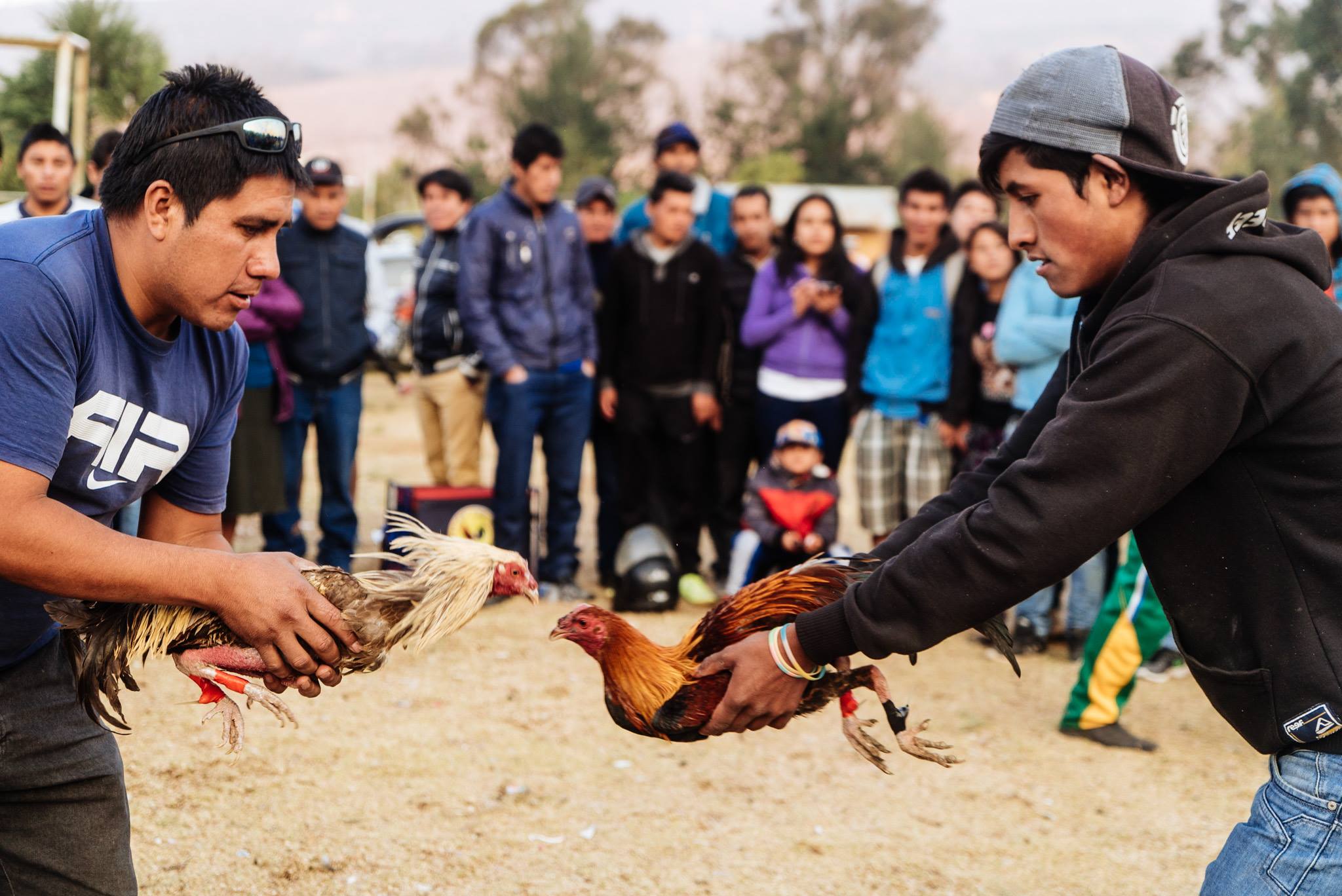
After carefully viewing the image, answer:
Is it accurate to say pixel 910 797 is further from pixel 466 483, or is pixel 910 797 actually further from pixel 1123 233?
pixel 466 483

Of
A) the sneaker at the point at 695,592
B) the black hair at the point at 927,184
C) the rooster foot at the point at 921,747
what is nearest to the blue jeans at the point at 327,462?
the sneaker at the point at 695,592

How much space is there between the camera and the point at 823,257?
784 cm

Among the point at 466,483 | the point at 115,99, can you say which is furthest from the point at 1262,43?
the point at 466,483

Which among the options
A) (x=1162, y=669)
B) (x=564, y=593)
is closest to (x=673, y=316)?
(x=564, y=593)

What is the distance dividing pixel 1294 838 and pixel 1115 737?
388cm

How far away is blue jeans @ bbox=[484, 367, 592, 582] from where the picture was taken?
25.5ft

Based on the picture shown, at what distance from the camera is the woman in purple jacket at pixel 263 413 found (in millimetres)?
7168

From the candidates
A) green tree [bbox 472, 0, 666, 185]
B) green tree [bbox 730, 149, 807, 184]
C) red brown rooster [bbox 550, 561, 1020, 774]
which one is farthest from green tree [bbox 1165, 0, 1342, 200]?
red brown rooster [bbox 550, 561, 1020, 774]

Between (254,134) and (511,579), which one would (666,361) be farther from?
(254,134)

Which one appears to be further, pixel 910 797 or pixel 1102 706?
pixel 1102 706

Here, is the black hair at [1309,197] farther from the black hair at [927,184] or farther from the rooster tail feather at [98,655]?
the rooster tail feather at [98,655]

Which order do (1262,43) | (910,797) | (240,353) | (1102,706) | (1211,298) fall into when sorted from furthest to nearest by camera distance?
(1262,43) → (1102,706) → (910,797) → (240,353) → (1211,298)

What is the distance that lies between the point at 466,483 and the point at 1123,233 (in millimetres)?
6761

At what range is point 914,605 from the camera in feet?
7.63
